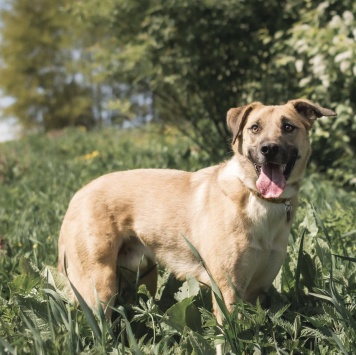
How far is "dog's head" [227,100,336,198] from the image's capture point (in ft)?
10.2

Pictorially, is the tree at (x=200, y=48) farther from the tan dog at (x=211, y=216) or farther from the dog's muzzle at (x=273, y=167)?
the dog's muzzle at (x=273, y=167)

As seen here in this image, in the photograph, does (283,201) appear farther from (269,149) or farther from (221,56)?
(221,56)

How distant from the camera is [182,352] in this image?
9.35ft

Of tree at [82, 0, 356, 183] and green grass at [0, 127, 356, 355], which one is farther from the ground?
tree at [82, 0, 356, 183]

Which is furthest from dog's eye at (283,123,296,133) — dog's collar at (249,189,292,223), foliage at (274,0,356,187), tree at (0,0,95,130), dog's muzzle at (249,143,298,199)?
tree at (0,0,95,130)

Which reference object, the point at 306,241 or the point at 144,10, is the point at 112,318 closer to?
the point at 306,241

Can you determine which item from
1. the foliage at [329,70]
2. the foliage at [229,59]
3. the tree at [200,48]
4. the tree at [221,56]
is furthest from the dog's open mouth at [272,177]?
the tree at [200,48]

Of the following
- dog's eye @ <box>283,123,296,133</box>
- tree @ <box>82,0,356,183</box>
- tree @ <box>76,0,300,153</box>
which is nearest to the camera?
dog's eye @ <box>283,123,296,133</box>

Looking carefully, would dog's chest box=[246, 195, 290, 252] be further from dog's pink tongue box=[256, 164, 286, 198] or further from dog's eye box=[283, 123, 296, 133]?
dog's eye box=[283, 123, 296, 133]

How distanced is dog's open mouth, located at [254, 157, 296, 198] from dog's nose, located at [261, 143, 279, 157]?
0.29ft

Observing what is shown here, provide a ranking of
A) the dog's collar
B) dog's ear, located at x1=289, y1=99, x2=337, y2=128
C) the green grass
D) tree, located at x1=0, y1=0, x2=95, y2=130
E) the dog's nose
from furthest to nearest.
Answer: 1. tree, located at x1=0, y1=0, x2=95, y2=130
2. dog's ear, located at x1=289, y1=99, x2=337, y2=128
3. the dog's collar
4. the dog's nose
5. the green grass

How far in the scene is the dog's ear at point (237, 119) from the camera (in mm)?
3297

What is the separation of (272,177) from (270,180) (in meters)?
0.02

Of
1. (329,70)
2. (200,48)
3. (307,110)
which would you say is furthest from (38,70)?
(307,110)
